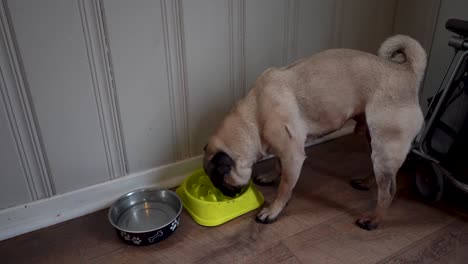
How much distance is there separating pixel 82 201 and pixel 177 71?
867 millimetres

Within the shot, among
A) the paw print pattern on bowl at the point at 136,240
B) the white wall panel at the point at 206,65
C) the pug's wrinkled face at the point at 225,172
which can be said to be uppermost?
the white wall panel at the point at 206,65

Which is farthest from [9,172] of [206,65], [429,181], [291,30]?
[429,181]

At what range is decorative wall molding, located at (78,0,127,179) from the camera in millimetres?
1656

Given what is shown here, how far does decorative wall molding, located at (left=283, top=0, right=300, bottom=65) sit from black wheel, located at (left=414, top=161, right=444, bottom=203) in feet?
3.24

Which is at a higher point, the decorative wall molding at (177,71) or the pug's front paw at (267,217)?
the decorative wall molding at (177,71)

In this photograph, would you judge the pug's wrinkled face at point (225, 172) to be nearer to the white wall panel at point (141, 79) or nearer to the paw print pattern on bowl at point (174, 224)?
the paw print pattern on bowl at point (174, 224)

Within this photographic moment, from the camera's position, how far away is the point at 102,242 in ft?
5.76

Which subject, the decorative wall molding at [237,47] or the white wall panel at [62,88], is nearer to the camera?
the white wall panel at [62,88]

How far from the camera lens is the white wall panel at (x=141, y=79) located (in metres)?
1.74

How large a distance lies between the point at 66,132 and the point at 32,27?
0.51m

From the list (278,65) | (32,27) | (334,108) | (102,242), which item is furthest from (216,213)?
(32,27)

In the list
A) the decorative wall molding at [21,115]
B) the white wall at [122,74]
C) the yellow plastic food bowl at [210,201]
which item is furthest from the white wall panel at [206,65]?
the decorative wall molding at [21,115]

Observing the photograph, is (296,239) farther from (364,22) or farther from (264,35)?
(364,22)

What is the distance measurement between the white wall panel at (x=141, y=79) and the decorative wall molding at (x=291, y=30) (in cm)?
79
